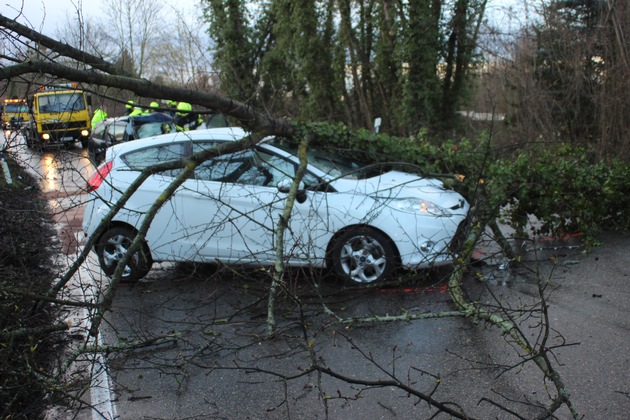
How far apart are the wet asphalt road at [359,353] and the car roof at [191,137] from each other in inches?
41.1

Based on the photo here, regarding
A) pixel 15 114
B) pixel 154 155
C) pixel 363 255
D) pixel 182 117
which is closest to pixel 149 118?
pixel 182 117

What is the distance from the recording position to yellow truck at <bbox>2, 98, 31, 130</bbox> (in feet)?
18.5

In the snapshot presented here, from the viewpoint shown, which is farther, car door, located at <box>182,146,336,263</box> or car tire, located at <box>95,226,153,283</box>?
car tire, located at <box>95,226,153,283</box>

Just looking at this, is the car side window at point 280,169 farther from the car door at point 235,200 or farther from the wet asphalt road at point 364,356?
the wet asphalt road at point 364,356

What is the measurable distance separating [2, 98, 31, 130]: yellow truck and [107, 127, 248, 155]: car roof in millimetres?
1316

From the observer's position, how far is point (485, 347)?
517 cm

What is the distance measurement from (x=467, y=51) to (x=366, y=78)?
3.13m

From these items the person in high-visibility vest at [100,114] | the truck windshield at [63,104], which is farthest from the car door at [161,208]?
the truck windshield at [63,104]

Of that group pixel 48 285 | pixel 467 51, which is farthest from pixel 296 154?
pixel 467 51

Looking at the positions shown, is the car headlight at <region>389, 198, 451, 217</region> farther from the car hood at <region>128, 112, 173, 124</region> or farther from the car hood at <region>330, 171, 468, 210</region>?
the car hood at <region>128, 112, 173, 124</region>

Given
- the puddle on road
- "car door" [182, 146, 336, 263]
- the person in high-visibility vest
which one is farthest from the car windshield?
the person in high-visibility vest

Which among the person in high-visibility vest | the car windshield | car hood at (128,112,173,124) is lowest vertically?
the car windshield

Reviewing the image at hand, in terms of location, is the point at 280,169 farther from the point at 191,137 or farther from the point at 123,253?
the point at 123,253

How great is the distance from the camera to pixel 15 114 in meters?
6.37
